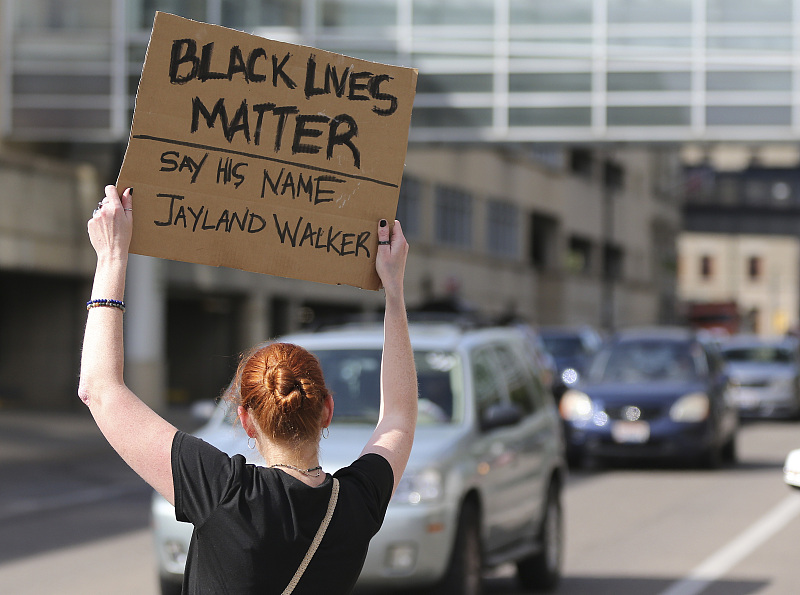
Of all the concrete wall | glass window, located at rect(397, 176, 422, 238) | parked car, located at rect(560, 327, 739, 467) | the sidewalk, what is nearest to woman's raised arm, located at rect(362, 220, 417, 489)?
parked car, located at rect(560, 327, 739, 467)

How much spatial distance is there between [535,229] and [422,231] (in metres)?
15.8

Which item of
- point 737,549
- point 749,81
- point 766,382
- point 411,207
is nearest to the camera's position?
point 737,549

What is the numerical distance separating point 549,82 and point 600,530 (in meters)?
18.4

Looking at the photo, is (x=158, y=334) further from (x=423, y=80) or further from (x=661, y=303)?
(x=661, y=303)

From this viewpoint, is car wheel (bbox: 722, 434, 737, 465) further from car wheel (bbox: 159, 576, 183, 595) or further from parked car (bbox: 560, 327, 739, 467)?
car wheel (bbox: 159, 576, 183, 595)

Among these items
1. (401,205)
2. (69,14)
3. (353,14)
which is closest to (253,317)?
(401,205)

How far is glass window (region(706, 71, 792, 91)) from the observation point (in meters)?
29.6

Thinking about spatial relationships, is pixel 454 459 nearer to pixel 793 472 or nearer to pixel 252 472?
pixel 793 472

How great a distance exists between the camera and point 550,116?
98.2 feet

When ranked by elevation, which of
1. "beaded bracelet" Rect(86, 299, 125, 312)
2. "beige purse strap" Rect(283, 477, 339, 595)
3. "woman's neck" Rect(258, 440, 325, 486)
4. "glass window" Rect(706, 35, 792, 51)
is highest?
"glass window" Rect(706, 35, 792, 51)

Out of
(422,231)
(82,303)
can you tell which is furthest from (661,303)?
(82,303)

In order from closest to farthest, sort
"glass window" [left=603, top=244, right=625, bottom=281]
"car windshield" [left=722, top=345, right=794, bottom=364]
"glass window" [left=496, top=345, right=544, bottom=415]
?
"glass window" [left=496, top=345, right=544, bottom=415] < "car windshield" [left=722, top=345, right=794, bottom=364] < "glass window" [left=603, top=244, right=625, bottom=281]

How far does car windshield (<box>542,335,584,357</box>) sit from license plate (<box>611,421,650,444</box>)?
9.84 m

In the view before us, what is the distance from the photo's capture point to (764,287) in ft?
367
